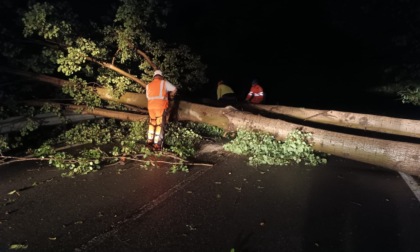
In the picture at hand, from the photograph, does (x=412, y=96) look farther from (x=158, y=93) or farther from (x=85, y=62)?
(x=85, y=62)

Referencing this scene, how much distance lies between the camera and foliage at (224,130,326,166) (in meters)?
6.36

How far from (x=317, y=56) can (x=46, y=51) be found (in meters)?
13.5

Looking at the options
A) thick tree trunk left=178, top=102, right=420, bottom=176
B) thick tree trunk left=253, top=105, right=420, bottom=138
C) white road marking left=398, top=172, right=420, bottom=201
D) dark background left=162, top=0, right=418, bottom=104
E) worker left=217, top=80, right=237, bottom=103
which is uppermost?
dark background left=162, top=0, right=418, bottom=104

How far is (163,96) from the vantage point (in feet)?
22.7

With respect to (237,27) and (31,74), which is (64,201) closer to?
(31,74)

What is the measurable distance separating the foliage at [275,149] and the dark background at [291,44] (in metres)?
9.02

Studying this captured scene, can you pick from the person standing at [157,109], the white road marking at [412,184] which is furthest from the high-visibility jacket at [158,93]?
the white road marking at [412,184]

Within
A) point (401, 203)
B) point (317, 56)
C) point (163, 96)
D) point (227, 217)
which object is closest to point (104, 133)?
point (163, 96)

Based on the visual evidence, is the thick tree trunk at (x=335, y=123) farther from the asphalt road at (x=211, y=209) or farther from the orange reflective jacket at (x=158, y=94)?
the orange reflective jacket at (x=158, y=94)

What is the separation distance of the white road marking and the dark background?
10347 millimetres

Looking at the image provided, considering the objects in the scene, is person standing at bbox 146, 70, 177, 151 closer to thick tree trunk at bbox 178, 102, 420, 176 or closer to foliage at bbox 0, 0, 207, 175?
foliage at bbox 0, 0, 207, 175

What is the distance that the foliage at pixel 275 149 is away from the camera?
6.36 metres

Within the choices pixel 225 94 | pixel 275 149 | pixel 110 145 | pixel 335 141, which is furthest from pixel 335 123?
pixel 110 145

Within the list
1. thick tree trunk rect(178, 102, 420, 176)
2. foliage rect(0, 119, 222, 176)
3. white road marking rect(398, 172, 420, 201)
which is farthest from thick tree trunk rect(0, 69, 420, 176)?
foliage rect(0, 119, 222, 176)
